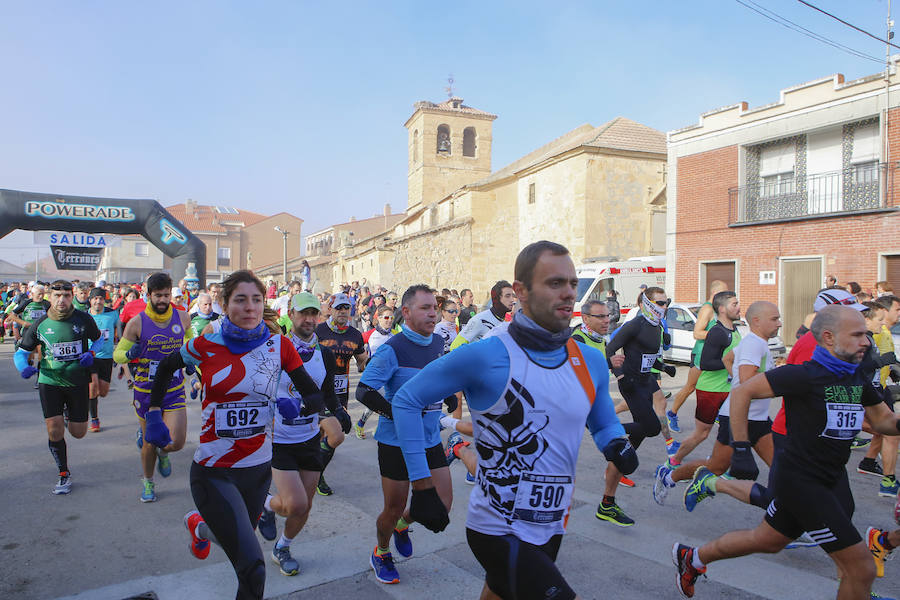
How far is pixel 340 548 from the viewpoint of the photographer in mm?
4633

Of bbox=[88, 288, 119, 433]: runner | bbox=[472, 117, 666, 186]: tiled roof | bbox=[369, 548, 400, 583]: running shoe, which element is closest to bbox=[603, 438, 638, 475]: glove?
bbox=[369, 548, 400, 583]: running shoe

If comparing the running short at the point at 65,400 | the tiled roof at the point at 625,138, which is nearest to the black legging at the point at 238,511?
the running short at the point at 65,400

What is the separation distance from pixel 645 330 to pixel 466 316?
7342 mm

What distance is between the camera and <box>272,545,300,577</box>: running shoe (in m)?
4.16

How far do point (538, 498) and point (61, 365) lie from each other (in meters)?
5.74

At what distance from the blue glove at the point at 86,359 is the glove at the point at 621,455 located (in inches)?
231

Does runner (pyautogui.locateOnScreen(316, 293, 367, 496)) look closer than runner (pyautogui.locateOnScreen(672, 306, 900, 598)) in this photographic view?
No

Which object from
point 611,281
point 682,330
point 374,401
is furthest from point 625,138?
point 374,401

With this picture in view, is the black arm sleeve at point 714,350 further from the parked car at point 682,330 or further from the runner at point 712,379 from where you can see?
the parked car at point 682,330

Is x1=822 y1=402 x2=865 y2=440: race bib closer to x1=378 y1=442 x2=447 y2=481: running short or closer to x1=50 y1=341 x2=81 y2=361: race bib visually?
x1=378 y1=442 x2=447 y2=481: running short

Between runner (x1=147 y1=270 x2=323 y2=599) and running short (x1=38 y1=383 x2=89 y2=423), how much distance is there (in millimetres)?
3531

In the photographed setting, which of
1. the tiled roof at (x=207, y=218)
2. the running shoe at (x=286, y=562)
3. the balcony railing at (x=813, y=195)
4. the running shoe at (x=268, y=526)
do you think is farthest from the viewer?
the tiled roof at (x=207, y=218)

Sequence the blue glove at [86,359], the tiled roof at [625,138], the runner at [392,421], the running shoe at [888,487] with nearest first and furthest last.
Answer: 1. the runner at [392,421]
2. the running shoe at [888,487]
3. the blue glove at [86,359]
4. the tiled roof at [625,138]

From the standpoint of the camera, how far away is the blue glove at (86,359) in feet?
20.8
